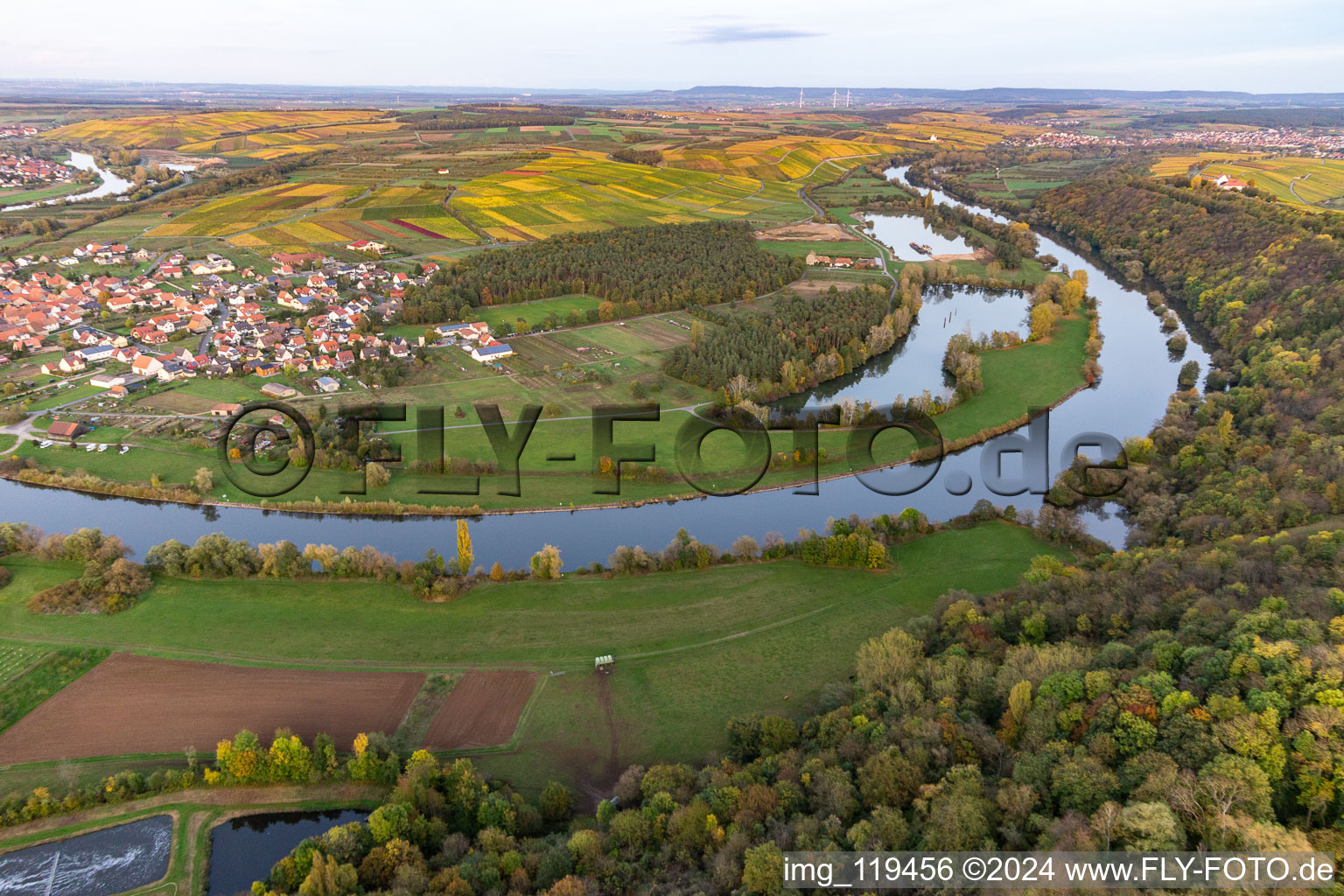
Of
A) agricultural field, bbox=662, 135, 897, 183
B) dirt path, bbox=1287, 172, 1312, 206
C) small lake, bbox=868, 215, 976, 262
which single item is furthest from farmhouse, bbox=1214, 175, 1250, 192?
agricultural field, bbox=662, 135, 897, 183

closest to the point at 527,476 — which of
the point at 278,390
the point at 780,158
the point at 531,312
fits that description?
the point at 278,390

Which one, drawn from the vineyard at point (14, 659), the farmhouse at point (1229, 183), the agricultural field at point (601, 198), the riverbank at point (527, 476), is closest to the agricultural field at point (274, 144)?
the agricultural field at point (601, 198)

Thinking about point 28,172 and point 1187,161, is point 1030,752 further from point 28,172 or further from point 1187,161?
point 28,172

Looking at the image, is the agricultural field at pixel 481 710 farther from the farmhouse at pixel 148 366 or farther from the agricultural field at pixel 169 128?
the agricultural field at pixel 169 128

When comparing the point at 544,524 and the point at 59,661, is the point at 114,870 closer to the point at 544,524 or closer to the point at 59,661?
the point at 59,661

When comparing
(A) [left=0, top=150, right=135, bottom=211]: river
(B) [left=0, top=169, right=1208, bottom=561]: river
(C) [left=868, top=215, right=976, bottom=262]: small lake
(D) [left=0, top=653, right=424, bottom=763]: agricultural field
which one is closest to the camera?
(D) [left=0, top=653, right=424, bottom=763]: agricultural field

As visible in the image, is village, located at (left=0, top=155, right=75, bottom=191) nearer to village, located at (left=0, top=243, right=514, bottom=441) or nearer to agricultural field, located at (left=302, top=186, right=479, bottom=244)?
village, located at (left=0, top=243, right=514, bottom=441)

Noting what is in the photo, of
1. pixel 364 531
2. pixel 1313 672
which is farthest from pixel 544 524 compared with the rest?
pixel 1313 672
